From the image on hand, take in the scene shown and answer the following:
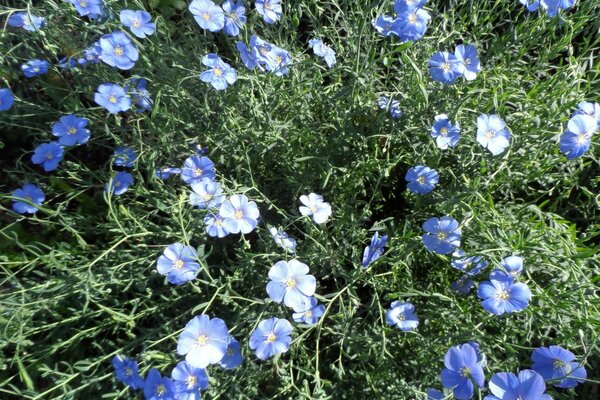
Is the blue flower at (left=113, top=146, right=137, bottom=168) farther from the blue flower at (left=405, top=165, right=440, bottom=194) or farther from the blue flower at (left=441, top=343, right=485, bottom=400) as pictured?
the blue flower at (left=441, top=343, right=485, bottom=400)

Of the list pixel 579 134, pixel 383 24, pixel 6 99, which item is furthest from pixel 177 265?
pixel 579 134

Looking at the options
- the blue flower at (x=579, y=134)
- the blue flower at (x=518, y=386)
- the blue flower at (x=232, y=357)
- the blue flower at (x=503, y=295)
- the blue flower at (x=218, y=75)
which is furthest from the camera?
the blue flower at (x=218, y=75)

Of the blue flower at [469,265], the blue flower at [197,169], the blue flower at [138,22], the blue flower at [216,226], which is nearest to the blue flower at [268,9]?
the blue flower at [138,22]

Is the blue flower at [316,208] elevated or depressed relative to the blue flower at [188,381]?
elevated

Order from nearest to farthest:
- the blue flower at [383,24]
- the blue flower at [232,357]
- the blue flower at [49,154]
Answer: the blue flower at [232,357] → the blue flower at [383,24] → the blue flower at [49,154]

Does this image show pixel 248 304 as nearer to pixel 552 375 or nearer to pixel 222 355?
pixel 222 355

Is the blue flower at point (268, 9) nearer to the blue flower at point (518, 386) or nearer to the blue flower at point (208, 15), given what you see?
the blue flower at point (208, 15)

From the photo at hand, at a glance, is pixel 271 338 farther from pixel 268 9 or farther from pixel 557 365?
pixel 268 9

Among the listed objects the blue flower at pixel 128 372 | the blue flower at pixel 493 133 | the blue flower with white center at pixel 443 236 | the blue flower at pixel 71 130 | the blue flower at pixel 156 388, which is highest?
the blue flower at pixel 493 133
